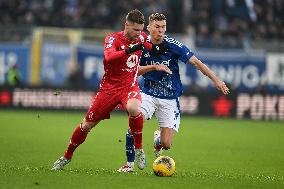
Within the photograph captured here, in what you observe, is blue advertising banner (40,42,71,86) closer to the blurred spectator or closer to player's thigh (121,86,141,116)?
the blurred spectator

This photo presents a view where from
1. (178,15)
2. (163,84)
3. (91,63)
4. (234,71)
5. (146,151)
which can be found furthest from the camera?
(178,15)

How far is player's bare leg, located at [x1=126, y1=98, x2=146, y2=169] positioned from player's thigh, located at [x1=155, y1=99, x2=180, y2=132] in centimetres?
119

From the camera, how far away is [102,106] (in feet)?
33.9

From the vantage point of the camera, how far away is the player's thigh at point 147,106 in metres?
11.2

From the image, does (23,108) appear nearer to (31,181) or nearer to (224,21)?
(224,21)

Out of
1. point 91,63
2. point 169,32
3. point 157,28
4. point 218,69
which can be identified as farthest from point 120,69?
point 169,32

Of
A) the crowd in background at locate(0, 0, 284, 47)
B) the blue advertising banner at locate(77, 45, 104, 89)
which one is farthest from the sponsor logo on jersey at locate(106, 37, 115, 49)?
the crowd in background at locate(0, 0, 284, 47)

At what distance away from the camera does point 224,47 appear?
28.3 metres

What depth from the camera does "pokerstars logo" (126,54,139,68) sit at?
1038 cm

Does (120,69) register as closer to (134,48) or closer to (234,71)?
(134,48)

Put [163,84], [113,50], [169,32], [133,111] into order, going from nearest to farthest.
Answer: [113,50]
[133,111]
[163,84]
[169,32]

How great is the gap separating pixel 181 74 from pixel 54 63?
4.72 meters

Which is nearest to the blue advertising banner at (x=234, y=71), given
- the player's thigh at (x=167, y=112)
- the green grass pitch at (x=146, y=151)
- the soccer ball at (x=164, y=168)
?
the green grass pitch at (x=146, y=151)

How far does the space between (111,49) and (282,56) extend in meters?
19.0
